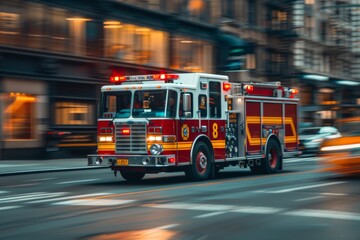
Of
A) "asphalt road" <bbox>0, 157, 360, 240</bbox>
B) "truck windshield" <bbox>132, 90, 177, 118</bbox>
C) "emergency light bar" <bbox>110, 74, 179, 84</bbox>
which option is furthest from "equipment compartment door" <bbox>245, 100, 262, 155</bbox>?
"truck windshield" <bbox>132, 90, 177, 118</bbox>

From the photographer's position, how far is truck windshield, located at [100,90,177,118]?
16703mm

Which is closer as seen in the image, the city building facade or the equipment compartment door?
the equipment compartment door

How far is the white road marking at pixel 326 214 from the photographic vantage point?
34.1 ft

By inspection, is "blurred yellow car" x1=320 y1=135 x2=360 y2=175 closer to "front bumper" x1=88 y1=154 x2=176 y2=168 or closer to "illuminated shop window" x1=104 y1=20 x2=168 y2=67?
"front bumper" x1=88 y1=154 x2=176 y2=168

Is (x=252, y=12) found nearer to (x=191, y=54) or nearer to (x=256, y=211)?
(x=191, y=54)

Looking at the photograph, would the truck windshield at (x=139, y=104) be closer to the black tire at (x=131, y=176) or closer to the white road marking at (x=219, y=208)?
the black tire at (x=131, y=176)

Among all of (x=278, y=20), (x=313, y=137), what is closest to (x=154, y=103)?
(x=313, y=137)

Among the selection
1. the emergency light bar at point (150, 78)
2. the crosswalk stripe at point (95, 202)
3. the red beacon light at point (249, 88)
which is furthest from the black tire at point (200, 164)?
the crosswalk stripe at point (95, 202)

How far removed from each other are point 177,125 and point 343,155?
4.10 m

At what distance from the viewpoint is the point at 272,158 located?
69.1 feet

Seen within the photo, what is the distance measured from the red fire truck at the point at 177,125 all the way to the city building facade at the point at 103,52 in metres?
11.7

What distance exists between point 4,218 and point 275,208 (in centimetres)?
431

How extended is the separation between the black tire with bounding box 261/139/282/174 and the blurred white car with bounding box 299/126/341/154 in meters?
12.4

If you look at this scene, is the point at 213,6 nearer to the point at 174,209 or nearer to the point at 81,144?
the point at 81,144
